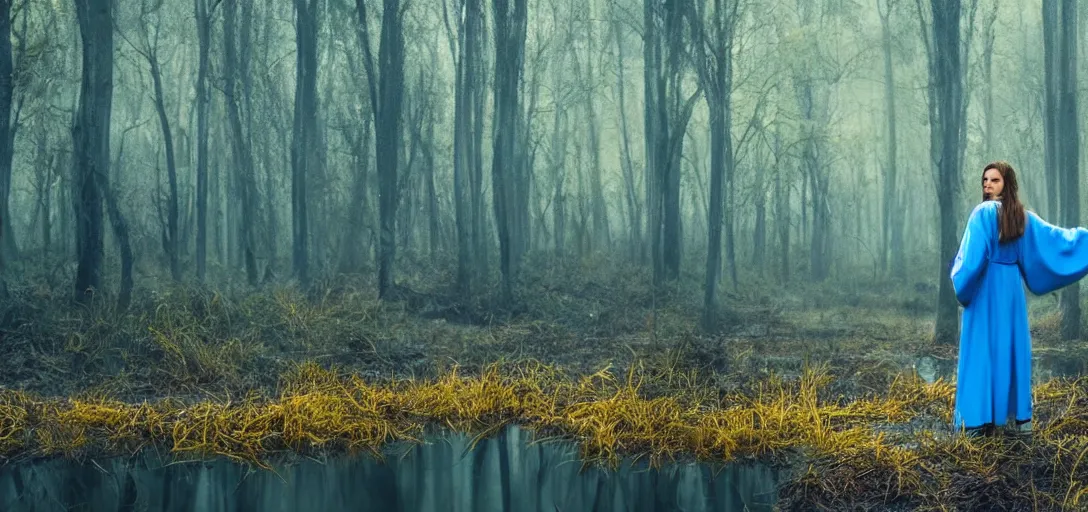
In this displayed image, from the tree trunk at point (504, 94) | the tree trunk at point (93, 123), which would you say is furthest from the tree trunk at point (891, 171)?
the tree trunk at point (93, 123)

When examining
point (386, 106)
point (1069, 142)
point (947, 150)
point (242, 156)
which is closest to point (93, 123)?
point (386, 106)

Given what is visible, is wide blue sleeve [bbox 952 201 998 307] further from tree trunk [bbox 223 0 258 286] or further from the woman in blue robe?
tree trunk [bbox 223 0 258 286]

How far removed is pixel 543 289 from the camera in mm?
17781

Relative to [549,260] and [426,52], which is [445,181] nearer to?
[426,52]

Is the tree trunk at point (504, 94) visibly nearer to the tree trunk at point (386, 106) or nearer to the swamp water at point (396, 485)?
the tree trunk at point (386, 106)

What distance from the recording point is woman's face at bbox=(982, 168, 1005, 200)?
6453 millimetres

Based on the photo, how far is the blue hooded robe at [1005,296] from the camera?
654 cm

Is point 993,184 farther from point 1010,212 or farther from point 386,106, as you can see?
point 386,106

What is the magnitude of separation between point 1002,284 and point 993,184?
646 mm

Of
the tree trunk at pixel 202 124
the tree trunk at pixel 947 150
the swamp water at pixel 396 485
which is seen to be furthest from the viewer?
the tree trunk at pixel 202 124

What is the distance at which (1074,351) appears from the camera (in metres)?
13.1

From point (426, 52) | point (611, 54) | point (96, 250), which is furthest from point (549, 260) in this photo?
point (426, 52)

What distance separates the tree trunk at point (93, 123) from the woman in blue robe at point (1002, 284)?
34.7 ft

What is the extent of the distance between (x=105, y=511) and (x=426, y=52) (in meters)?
29.0
